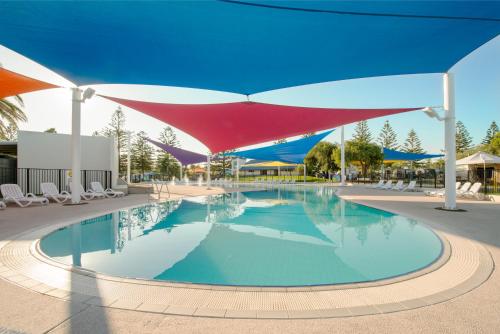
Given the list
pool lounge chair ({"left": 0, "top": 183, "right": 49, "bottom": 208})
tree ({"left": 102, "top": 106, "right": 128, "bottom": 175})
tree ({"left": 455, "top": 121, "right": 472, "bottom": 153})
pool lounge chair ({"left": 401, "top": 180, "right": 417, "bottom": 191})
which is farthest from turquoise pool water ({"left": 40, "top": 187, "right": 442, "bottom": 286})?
tree ({"left": 455, "top": 121, "right": 472, "bottom": 153})

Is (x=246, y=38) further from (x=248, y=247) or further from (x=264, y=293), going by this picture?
(x=264, y=293)

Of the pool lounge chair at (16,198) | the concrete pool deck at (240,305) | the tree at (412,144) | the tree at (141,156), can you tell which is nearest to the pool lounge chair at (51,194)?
the pool lounge chair at (16,198)

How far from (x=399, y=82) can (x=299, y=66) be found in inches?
221

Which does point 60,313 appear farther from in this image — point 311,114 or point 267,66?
point 311,114

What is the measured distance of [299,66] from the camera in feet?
18.8

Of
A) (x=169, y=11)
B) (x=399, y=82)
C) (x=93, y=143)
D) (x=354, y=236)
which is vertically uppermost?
(x=399, y=82)

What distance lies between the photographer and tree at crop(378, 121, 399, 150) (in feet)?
127

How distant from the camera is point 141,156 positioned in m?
36.2

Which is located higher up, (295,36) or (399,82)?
(399,82)

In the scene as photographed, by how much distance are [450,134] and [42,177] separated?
52.0ft

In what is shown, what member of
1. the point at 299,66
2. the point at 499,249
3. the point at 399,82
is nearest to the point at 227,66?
the point at 299,66

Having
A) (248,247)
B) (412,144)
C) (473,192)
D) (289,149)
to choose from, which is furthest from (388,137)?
(248,247)

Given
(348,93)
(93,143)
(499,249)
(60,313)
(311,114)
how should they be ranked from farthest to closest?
(93,143) < (348,93) < (311,114) < (499,249) < (60,313)

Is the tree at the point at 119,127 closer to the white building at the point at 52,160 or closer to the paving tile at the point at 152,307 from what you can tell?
the white building at the point at 52,160
